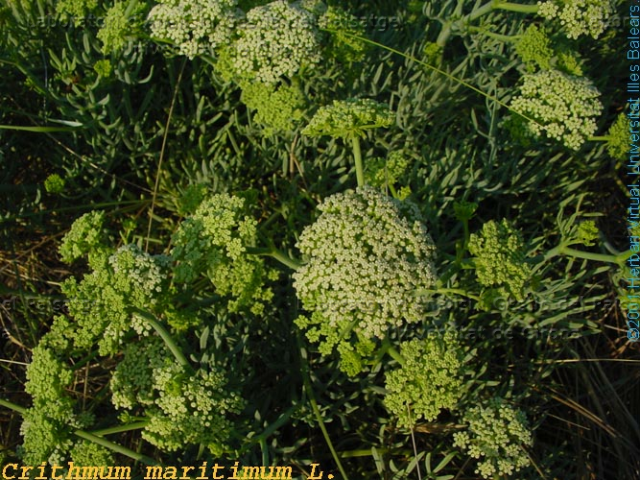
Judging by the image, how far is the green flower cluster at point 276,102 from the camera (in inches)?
155

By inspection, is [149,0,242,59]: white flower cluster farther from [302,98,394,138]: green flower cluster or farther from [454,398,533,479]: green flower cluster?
[454,398,533,479]: green flower cluster

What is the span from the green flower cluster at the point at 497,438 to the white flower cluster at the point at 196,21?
9.67 ft

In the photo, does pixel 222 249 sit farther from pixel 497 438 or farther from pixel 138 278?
pixel 497 438

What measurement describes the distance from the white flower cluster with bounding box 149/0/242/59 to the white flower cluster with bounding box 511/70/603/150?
2.03m

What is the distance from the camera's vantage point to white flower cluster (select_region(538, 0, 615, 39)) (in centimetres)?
422

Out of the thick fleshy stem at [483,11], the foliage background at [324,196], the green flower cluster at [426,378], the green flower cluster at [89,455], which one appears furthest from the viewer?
the foliage background at [324,196]

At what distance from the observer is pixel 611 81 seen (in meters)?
5.97

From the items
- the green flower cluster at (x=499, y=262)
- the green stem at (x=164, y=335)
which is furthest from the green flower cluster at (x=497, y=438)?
the green stem at (x=164, y=335)

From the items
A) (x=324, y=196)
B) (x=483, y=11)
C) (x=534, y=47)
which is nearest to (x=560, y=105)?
(x=534, y=47)

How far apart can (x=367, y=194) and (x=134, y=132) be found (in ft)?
8.04

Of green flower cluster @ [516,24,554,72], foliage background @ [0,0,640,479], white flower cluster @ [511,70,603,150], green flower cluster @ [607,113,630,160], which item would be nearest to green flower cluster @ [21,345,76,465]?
foliage background @ [0,0,640,479]

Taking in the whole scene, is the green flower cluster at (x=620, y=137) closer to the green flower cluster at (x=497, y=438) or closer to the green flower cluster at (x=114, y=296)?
the green flower cluster at (x=497, y=438)

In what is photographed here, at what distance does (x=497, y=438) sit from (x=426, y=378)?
2.32ft

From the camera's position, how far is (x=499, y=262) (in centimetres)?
349
